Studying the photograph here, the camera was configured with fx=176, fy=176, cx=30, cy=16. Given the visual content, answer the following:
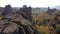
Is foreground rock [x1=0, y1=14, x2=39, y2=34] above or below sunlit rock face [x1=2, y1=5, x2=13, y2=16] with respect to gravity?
above

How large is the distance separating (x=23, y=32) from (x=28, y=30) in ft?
8.28

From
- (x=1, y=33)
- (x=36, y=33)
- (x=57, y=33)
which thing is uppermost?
(x=1, y=33)

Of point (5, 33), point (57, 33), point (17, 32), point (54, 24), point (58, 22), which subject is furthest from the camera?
point (58, 22)

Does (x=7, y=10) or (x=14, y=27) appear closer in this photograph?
(x=14, y=27)

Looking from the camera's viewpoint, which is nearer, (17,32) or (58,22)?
(17,32)

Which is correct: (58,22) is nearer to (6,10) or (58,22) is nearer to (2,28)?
(6,10)

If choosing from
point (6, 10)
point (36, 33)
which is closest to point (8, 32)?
point (36, 33)

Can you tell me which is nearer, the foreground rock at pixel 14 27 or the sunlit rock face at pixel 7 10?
the foreground rock at pixel 14 27

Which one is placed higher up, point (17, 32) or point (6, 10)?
point (17, 32)

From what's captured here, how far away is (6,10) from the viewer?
388ft

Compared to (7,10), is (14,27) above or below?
Result: above

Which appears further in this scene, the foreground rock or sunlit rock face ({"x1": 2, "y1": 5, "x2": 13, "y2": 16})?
sunlit rock face ({"x1": 2, "y1": 5, "x2": 13, "y2": 16})

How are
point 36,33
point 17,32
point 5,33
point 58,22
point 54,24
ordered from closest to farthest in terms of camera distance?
point 5,33
point 17,32
point 36,33
point 54,24
point 58,22

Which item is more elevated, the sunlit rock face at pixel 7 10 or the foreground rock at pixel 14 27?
the foreground rock at pixel 14 27
